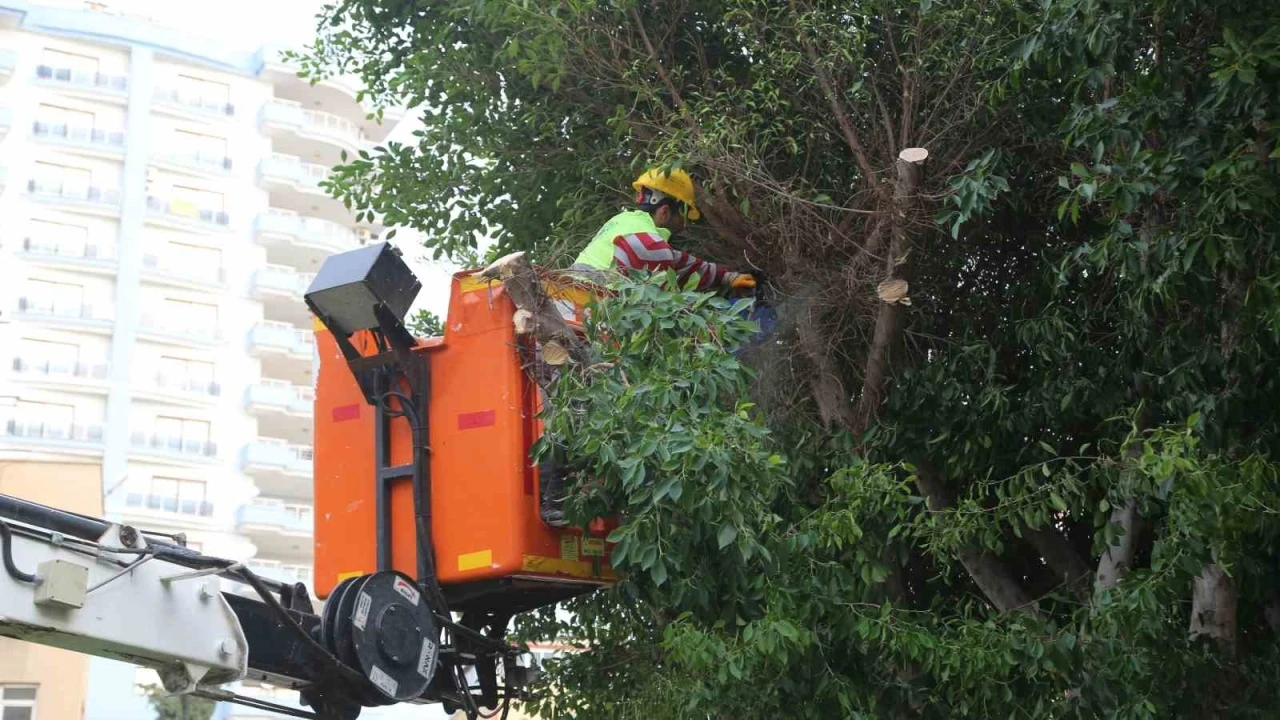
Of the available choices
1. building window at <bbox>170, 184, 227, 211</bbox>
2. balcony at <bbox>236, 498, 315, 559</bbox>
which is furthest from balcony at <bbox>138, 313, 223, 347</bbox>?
balcony at <bbox>236, 498, 315, 559</bbox>

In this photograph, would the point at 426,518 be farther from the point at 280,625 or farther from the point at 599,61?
the point at 599,61

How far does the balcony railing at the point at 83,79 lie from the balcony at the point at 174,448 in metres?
11.1

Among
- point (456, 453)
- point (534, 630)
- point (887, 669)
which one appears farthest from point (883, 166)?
point (534, 630)

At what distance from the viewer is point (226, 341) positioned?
169ft

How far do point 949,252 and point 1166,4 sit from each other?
228 cm

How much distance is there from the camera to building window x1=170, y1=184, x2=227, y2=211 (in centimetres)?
5231

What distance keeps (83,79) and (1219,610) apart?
49.2 meters

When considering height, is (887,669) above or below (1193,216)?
below

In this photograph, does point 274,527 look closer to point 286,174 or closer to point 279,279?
point 279,279

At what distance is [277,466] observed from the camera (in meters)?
50.8

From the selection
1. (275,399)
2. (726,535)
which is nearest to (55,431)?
(275,399)

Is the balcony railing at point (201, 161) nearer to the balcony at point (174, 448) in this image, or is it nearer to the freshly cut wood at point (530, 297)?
the balcony at point (174, 448)

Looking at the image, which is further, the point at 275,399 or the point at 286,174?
the point at 286,174

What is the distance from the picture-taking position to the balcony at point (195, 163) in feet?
170
